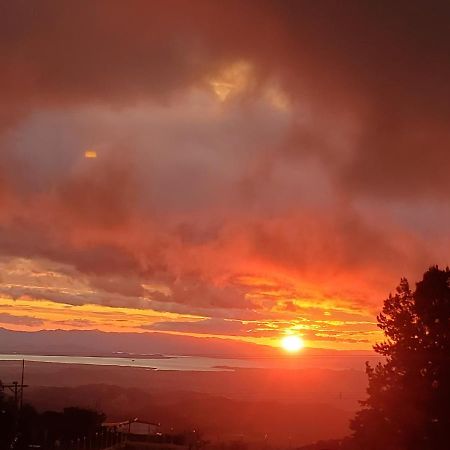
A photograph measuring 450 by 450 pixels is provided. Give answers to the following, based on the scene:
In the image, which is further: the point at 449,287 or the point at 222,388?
the point at 222,388

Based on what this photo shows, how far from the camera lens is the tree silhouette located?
26.3m

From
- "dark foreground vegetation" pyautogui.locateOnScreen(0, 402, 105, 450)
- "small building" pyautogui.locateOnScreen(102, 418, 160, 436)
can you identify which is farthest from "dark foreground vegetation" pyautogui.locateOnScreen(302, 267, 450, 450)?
"small building" pyautogui.locateOnScreen(102, 418, 160, 436)

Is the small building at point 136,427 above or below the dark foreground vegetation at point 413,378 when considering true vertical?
below

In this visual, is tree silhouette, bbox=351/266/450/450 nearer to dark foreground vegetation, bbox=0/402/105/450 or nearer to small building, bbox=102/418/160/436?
dark foreground vegetation, bbox=0/402/105/450

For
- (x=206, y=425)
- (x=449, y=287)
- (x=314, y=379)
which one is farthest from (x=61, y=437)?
(x=314, y=379)

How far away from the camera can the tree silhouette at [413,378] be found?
26328mm

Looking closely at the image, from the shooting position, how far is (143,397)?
13375 centimetres

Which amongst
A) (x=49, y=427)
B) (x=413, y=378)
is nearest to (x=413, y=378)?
(x=413, y=378)

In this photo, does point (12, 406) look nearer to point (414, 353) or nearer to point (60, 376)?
point (414, 353)

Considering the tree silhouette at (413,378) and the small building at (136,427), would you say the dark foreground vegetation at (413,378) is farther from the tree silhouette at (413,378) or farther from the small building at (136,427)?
the small building at (136,427)

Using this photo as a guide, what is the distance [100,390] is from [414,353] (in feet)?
382

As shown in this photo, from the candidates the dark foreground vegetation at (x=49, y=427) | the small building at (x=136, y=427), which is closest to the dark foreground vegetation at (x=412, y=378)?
the dark foreground vegetation at (x=49, y=427)


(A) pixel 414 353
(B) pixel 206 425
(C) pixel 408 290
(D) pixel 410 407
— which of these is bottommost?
(B) pixel 206 425

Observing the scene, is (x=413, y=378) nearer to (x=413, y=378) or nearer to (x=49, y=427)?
(x=413, y=378)
